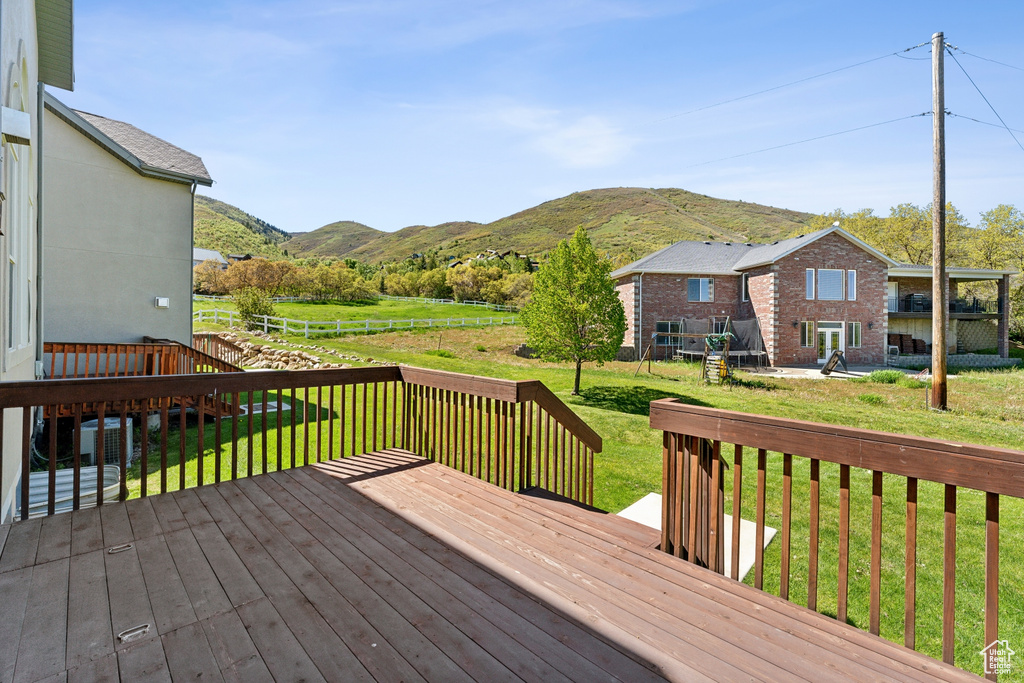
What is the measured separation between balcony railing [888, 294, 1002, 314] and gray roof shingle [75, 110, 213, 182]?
27872mm

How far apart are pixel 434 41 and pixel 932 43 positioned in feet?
41.3

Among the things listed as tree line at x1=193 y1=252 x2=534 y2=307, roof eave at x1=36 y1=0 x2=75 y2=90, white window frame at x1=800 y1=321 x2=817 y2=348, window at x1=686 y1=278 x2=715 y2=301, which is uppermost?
tree line at x1=193 y1=252 x2=534 y2=307

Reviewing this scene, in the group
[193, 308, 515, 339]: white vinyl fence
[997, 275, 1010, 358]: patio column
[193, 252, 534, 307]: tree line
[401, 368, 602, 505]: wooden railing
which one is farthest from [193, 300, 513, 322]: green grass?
[997, 275, 1010, 358]: patio column

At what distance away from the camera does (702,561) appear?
236 centimetres

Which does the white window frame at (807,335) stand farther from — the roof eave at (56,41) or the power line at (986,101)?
the roof eave at (56,41)

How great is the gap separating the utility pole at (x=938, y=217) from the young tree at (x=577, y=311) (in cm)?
750

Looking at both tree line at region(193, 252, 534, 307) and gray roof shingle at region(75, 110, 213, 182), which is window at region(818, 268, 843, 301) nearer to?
tree line at region(193, 252, 534, 307)

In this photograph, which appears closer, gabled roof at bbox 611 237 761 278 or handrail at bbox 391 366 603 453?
handrail at bbox 391 366 603 453

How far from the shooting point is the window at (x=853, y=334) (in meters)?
20.0

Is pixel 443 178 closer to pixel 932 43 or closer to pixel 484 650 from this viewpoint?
pixel 932 43

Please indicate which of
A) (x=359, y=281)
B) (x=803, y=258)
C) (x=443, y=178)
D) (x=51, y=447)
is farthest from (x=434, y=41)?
(x=359, y=281)

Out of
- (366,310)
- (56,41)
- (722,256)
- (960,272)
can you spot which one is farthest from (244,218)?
(960,272)

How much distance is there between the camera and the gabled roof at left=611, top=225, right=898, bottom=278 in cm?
1933

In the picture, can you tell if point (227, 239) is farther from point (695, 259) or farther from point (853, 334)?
point (853, 334)
